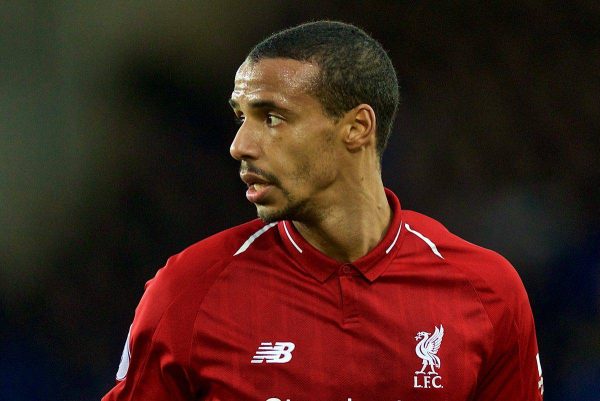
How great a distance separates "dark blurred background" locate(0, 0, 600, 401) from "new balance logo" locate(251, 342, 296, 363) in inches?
72.7

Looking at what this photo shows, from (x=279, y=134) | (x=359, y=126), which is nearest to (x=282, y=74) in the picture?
(x=279, y=134)

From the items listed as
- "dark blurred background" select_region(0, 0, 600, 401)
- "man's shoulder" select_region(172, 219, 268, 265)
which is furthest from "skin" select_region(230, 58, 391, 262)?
"dark blurred background" select_region(0, 0, 600, 401)

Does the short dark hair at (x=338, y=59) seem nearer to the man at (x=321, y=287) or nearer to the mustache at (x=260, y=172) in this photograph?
the man at (x=321, y=287)

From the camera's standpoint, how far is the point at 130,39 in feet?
13.6

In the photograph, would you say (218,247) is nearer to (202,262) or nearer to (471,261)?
(202,262)

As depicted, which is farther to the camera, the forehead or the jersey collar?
the jersey collar

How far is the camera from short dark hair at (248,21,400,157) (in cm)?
210

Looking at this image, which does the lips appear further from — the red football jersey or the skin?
the red football jersey

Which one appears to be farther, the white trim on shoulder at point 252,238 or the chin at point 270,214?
the white trim on shoulder at point 252,238

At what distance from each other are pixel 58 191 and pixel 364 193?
2.13 meters

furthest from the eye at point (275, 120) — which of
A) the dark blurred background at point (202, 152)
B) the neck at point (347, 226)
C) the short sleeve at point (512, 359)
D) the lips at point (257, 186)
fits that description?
the dark blurred background at point (202, 152)

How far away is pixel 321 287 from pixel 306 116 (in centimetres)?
38

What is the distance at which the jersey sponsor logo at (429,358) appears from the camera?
2.11 m

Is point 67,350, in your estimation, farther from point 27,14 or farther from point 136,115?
point 27,14
